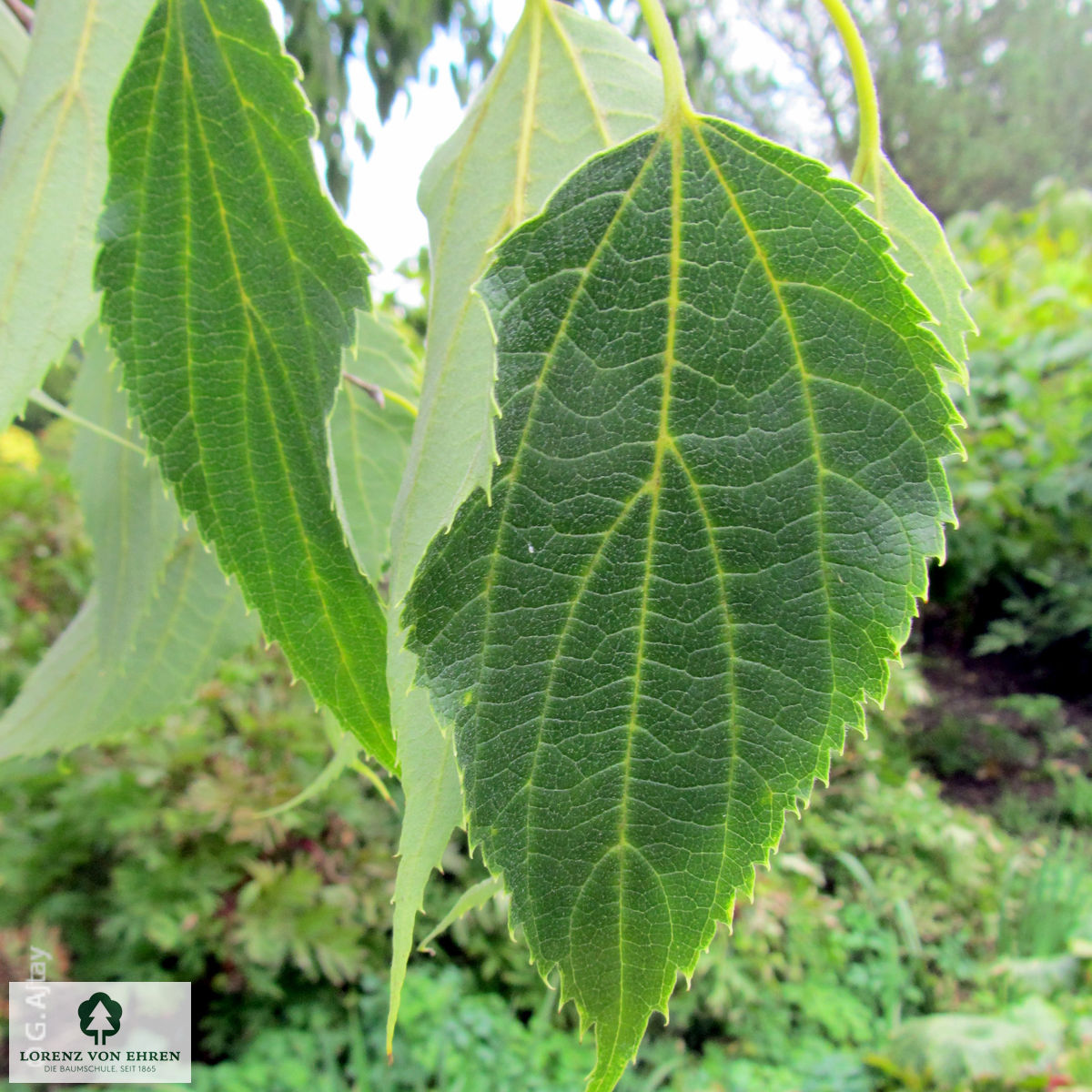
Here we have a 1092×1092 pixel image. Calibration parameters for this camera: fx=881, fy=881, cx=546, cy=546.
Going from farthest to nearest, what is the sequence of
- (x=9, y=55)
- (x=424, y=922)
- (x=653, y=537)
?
1. (x=424, y=922)
2. (x=9, y=55)
3. (x=653, y=537)

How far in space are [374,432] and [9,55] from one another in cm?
21

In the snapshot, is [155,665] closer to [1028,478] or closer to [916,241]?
[916,241]

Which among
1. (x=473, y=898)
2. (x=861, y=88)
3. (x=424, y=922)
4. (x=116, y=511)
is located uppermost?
(x=861, y=88)

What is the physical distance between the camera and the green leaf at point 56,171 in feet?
0.90

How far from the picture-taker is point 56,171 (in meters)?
0.28

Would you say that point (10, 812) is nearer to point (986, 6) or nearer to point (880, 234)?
point (880, 234)

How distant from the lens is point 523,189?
28cm

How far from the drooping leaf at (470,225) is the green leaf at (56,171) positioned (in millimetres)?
107

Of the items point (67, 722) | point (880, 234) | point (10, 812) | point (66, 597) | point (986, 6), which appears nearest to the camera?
point (880, 234)

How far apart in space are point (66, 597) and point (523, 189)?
2.55 metres

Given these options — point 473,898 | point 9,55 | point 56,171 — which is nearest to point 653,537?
point 473,898

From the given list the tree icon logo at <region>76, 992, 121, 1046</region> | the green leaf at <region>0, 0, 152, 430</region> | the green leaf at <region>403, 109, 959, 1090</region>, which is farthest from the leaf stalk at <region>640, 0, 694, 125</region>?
the tree icon logo at <region>76, 992, 121, 1046</region>

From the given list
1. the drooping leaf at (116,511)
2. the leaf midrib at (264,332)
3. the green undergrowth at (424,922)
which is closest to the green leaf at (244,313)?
the leaf midrib at (264,332)

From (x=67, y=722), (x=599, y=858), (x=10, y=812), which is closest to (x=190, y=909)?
(x=10, y=812)
